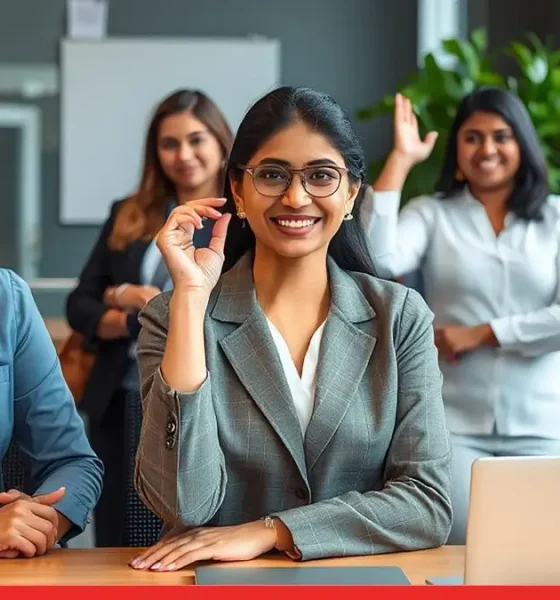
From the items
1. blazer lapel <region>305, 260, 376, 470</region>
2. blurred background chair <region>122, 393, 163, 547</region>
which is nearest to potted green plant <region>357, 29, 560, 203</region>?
blazer lapel <region>305, 260, 376, 470</region>

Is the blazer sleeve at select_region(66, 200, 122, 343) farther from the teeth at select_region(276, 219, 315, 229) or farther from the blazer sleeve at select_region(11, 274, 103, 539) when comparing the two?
the teeth at select_region(276, 219, 315, 229)

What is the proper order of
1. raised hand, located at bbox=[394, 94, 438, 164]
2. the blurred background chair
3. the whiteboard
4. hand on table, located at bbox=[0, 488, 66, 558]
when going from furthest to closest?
the whiteboard, raised hand, located at bbox=[394, 94, 438, 164], the blurred background chair, hand on table, located at bbox=[0, 488, 66, 558]

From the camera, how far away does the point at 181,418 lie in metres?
1.82

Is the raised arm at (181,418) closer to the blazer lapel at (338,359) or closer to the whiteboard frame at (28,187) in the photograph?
the blazer lapel at (338,359)

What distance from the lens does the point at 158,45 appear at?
22.5 ft

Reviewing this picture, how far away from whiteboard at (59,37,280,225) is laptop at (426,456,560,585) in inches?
217

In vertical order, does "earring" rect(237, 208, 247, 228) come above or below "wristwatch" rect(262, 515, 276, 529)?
above

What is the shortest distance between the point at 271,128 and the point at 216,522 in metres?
0.63

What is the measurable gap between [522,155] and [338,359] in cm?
129

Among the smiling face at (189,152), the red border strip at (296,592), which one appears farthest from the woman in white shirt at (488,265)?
the red border strip at (296,592)

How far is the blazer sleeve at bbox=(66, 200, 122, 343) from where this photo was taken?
3488 mm

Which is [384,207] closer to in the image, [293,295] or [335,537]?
[293,295]

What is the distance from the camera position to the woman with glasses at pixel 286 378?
1844 millimetres

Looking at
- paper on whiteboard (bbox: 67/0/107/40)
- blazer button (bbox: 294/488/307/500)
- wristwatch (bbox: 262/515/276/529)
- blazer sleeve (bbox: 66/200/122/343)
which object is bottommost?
wristwatch (bbox: 262/515/276/529)
